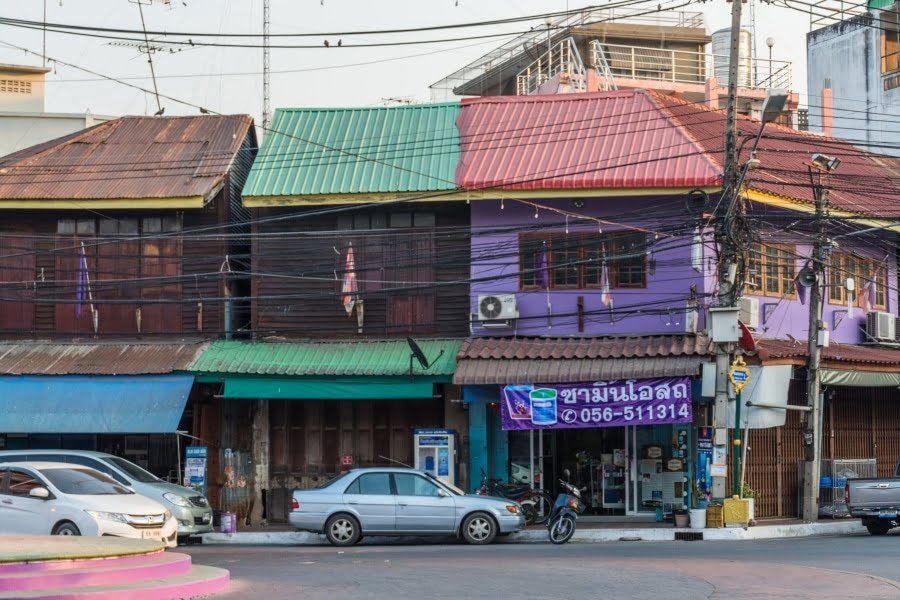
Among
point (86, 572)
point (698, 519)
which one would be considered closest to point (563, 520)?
point (698, 519)

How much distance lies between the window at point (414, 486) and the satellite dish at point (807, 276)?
8.92 metres

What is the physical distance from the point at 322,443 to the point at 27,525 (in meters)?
8.88

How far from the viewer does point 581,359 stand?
25.0 meters

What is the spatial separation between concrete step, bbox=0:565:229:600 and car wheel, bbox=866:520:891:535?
1372 centimetres

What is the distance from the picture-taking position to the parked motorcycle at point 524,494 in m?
24.6

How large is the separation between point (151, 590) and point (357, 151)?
15.5 meters

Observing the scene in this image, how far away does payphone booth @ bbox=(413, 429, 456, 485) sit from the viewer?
25844 mm

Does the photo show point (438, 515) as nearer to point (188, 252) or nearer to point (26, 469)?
point (26, 469)

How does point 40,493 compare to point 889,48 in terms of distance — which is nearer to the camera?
point 40,493

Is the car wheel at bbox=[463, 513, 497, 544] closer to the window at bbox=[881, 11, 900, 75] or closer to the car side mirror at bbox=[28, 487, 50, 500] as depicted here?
the car side mirror at bbox=[28, 487, 50, 500]

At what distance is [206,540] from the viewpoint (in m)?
23.9

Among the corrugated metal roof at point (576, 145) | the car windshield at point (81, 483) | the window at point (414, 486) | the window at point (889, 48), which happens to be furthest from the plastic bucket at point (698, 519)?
the window at point (889, 48)

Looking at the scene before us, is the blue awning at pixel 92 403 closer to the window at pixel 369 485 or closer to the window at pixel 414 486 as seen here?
the window at pixel 369 485

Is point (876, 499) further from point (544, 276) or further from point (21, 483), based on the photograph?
point (21, 483)
